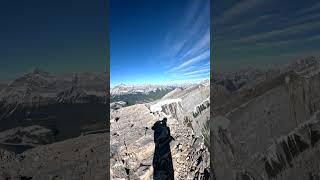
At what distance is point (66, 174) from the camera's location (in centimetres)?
226

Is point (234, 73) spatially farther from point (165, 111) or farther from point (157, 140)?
point (165, 111)

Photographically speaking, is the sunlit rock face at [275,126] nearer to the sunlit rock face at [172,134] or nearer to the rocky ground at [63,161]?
the rocky ground at [63,161]

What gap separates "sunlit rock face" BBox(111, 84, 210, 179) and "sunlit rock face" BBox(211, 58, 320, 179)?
2.59 m

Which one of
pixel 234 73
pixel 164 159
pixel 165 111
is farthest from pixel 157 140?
pixel 234 73

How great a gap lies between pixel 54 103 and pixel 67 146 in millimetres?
358

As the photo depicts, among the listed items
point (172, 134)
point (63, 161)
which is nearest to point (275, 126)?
point (63, 161)

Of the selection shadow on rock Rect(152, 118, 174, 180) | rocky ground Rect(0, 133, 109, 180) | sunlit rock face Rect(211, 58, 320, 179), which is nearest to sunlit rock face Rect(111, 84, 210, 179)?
shadow on rock Rect(152, 118, 174, 180)

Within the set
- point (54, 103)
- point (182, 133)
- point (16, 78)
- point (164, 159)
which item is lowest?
point (164, 159)

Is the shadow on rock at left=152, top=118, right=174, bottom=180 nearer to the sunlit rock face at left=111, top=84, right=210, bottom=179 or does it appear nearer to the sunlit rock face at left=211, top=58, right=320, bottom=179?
the sunlit rock face at left=111, top=84, right=210, bottom=179

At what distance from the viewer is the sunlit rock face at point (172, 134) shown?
5.56 meters

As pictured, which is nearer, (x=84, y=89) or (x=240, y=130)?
(x=84, y=89)

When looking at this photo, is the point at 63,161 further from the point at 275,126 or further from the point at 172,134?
the point at 172,134

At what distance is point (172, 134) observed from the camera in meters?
6.10

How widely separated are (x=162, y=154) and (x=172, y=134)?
1.82 feet
